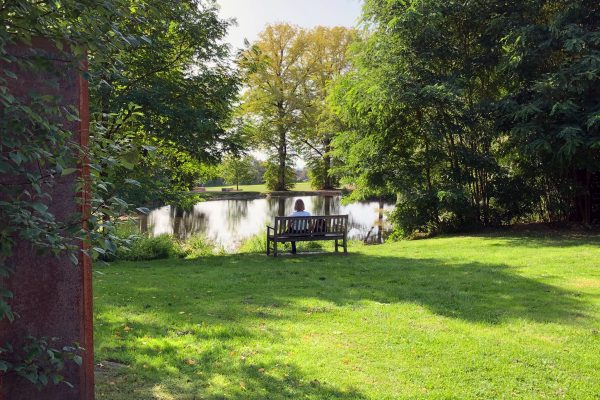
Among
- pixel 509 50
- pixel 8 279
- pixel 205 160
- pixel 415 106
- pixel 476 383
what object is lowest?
pixel 476 383

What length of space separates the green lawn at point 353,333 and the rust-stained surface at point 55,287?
0.73 m

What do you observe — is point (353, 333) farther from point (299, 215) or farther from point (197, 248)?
point (197, 248)

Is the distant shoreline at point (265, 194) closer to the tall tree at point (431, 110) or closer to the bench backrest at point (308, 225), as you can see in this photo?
the tall tree at point (431, 110)

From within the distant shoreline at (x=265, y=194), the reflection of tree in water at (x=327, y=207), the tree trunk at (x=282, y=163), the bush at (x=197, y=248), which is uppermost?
the tree trunk at (x=282, y=163)

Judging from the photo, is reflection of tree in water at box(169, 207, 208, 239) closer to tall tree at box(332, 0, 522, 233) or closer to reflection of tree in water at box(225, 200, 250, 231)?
reflection of tree in water at box(225, 200, 250, 231)

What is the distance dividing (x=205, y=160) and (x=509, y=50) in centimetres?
869

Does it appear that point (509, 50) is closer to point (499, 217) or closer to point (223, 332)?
point (499, 217)

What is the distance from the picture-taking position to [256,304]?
5793 mm

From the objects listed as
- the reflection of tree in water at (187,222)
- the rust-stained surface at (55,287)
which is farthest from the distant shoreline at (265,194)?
the rust-stained surface at (55,287)

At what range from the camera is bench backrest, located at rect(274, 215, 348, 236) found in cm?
985

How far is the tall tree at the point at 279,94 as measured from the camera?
129 feet

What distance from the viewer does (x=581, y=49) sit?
1164 centimetres

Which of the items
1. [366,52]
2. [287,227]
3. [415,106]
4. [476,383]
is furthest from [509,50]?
[476,383]

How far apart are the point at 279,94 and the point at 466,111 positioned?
2626cm
